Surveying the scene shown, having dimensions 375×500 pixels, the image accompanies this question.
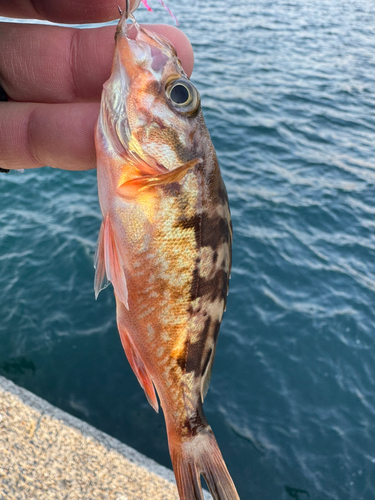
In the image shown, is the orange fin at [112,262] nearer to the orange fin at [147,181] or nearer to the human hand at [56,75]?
the orange fin at [147,181]

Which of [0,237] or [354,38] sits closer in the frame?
[0,237]

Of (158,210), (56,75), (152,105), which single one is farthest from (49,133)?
(158,210)

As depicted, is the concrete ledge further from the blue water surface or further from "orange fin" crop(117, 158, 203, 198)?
"orange fin" crop(117, 158, 203, 198)

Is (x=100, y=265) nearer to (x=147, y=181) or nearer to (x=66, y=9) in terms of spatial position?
(x=147, y=181)

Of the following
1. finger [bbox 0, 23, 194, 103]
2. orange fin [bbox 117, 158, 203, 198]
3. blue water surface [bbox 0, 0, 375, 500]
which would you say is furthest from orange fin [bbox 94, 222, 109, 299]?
blue water surface [bbox 0, 0, 375, 500]

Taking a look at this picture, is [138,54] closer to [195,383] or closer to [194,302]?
[194,302]

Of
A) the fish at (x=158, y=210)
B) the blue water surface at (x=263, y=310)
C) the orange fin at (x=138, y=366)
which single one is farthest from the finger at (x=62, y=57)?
the blue water surface at (x=263, y=310)

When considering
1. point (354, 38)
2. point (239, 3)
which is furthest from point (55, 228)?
point (239, 3)
